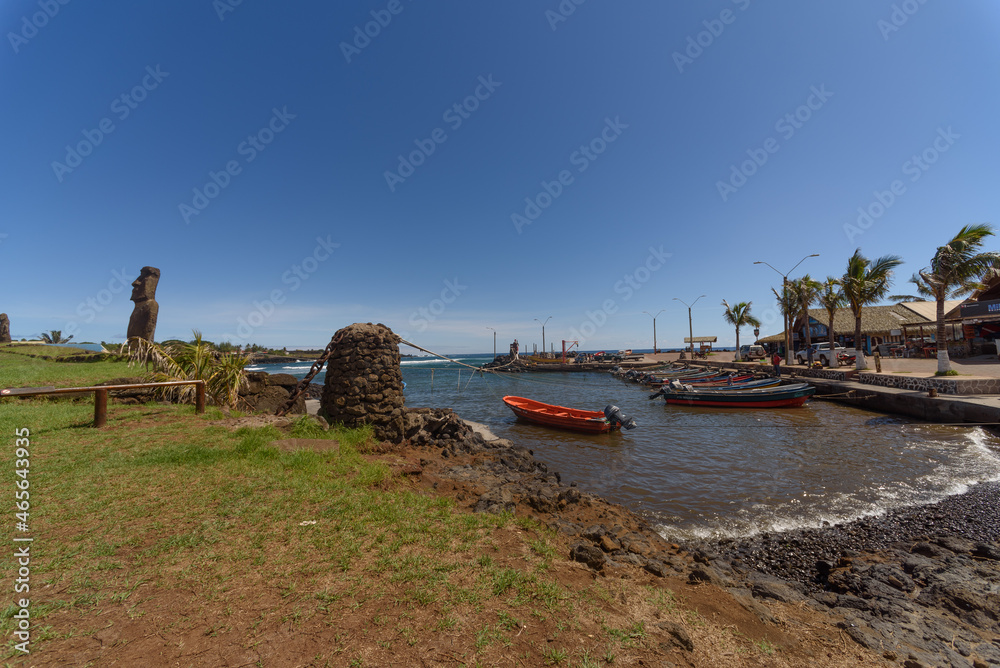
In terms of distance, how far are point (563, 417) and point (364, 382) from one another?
1083cm

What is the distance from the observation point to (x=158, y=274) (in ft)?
58.0

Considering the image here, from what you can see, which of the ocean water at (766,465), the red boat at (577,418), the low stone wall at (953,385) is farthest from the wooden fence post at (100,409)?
the low stone wall at (953,385)

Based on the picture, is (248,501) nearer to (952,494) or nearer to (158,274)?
(952,494)

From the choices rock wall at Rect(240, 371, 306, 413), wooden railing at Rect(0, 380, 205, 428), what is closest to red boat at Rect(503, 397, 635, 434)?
rock wall at Rect(240, 371, 306, 413)

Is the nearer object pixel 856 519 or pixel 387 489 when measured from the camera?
pixel 387 489

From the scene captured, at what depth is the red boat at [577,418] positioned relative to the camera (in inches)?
663

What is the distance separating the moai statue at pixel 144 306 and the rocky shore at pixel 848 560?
1634cm

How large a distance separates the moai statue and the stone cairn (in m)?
12.6

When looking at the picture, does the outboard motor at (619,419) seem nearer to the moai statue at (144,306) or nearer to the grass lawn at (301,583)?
the grass lawn at (301,583)

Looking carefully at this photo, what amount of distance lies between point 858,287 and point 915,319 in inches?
791

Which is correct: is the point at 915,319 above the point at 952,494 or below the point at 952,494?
above

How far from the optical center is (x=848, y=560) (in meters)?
6.27

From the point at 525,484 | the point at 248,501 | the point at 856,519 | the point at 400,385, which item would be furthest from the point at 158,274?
the point at 856,519

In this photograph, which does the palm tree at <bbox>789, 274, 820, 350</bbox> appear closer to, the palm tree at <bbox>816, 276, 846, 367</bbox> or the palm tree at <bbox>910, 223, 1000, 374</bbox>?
the palm tree at <bbox>816, 276, 846, 367</bbox>
